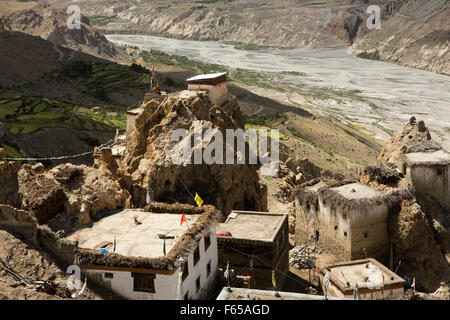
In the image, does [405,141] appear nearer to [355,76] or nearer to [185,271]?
[185,271]

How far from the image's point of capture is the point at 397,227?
22.6 m

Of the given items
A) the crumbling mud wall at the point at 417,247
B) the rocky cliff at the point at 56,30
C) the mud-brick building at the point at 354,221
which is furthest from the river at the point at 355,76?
the mud-brick building at the point at 354,221

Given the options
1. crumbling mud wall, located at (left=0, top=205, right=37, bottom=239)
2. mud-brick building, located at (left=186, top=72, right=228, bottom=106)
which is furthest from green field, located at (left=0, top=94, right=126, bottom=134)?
crumbling mud wall, located at (left=0, top=205, right=37, bottom=239)

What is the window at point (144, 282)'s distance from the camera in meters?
14.8

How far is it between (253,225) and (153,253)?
7.73 meters

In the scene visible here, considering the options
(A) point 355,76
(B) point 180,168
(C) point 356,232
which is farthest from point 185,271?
(A) point 355,76

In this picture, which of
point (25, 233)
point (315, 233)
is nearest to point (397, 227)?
point (315, 233)

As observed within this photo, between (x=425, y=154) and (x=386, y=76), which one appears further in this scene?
(x=386, y=76)

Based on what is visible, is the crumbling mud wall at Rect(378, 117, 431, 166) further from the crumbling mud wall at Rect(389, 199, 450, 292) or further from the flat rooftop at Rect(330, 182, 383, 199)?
the crumbling mud wall at Rect(389, 199, 450, 292)

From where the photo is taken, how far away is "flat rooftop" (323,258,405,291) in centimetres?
1875

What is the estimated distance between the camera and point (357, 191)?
2383cm

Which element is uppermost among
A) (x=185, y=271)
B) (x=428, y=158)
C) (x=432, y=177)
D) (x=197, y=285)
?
(x=428, y=158)
